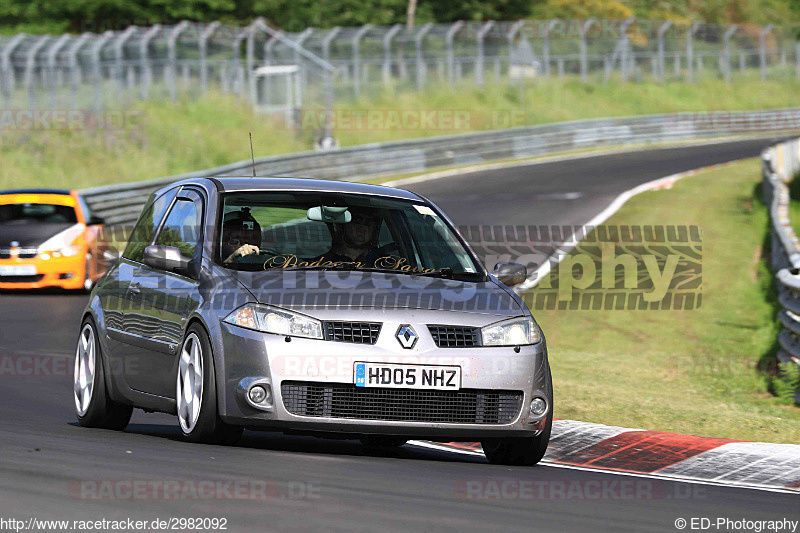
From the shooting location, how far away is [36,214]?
20.4 metres

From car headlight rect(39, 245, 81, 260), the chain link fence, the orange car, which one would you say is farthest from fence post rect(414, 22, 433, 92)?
car headlight rect(39, 245, 81, 260)

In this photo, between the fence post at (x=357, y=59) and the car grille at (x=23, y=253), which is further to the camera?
the fence post at (x=357, y=59)

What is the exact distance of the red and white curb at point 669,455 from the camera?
7664 mm

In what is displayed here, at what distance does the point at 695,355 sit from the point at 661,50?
148 ft

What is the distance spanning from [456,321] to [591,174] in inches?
1174

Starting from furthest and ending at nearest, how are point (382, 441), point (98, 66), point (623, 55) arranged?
point (623, 55) → point (98, 66) → point (382, 441)

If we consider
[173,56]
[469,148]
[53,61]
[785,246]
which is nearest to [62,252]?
[785,246]

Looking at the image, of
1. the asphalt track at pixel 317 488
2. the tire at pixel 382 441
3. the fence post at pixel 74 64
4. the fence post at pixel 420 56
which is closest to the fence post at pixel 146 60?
the fence post at pixel 74 64

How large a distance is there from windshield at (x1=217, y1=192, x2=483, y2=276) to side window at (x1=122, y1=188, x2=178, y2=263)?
63 centimetres

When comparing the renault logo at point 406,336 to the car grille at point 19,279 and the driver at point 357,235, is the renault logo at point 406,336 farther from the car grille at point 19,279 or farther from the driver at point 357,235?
the car grille at point 19,279

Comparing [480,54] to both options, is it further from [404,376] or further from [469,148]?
[404,376]

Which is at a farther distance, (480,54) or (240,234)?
(480,54)

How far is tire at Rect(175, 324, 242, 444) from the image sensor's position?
7.30m

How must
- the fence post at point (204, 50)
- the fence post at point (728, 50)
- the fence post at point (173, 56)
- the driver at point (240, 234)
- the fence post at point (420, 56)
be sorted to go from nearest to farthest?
the driver at point (240, 234) < the fence post at point (173, 56) < the fence post at point (204, 50) < the fence post at point (420, 56) < the fence post at point (728, 50)
